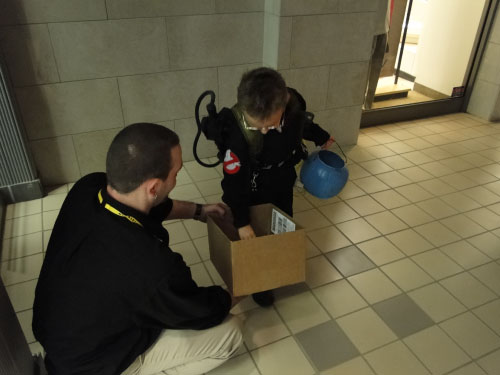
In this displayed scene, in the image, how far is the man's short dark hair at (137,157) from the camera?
3.83 feet

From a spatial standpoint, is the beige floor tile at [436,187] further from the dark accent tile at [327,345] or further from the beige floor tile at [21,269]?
the beige floor tile at [21,269]

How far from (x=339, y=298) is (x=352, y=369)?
395 millimetres

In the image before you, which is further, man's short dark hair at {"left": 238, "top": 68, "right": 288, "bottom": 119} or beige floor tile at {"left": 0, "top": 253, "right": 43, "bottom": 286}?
beige floor tile at {"left": 0, "top": 253, "right": 43, "bottom": 286}

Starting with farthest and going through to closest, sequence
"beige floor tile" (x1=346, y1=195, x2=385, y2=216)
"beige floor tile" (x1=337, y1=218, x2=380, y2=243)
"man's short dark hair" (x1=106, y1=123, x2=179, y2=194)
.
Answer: "beige floor tile" (x1=346, y1=195, x2=385, y2=216), "beige floor tile" (x1=337, y1=218, x2=380, y2=243), "man's short dark hair" (x1=106, y1=123, x2=179, y2=194)

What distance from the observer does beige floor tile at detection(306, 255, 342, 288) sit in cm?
209

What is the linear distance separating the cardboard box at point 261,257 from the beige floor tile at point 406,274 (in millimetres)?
684

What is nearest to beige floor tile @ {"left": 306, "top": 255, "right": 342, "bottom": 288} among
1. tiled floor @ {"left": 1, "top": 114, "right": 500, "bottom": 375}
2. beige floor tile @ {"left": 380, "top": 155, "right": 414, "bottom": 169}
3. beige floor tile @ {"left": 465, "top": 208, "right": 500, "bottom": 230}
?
tiled floor @ {"left": 1, "top": 114, "right": 500, "bottom": 375}

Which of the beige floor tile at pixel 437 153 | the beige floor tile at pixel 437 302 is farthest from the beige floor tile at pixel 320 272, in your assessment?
the beige floor tile at pixel 437 153

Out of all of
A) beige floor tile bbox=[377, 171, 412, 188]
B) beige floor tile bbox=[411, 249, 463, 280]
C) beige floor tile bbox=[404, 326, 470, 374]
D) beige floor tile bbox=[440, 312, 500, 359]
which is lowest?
beige floor tile bbox=[404, 326, 470, 374]

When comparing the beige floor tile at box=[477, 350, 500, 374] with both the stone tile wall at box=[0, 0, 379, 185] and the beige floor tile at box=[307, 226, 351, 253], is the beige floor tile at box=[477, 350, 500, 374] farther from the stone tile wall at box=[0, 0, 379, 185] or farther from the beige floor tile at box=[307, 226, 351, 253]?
the stone tile wall at box=[0, 0, 379, 185]

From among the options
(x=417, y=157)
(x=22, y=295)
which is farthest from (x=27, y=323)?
(x=417, y=157)

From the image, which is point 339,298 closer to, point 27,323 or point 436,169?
point 27,323

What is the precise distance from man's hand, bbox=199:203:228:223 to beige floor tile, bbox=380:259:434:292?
980 mm

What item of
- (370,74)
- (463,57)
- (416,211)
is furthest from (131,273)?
(463,57)
